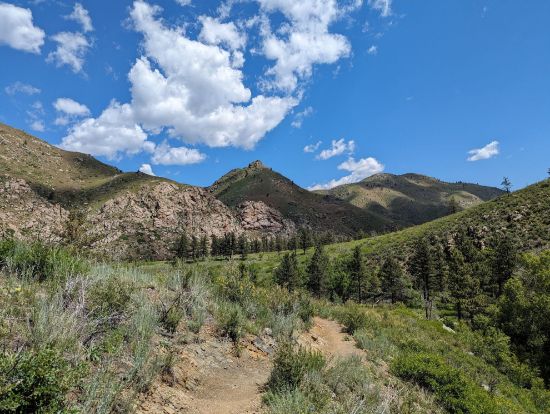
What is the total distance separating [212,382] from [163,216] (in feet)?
484

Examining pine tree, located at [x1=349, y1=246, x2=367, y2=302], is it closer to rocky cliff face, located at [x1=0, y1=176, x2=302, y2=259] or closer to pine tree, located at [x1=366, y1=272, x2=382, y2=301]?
pine tree, located at [x1=366, y1=272, x2=382, y2=301]

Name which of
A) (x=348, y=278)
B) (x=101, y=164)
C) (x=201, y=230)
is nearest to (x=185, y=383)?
(x=348, y=278)

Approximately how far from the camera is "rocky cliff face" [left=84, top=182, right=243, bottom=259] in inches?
4870

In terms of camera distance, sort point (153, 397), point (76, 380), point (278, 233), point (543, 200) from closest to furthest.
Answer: point (76, 380)
point (153, 397)
point (543, 200)
point (278, 233)

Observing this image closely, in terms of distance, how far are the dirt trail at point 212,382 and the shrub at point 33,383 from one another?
1.41 meters

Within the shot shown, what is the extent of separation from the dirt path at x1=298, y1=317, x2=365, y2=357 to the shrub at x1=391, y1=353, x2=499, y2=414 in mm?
1490

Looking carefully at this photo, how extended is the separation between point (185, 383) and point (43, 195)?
128 m

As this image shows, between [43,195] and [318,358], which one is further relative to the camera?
[43,195]

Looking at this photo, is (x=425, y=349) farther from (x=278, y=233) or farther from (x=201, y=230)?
(x=278, y=233)

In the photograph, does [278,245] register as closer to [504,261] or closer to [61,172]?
[504,261]

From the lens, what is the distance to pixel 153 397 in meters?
4.92

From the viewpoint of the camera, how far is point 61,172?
138 m

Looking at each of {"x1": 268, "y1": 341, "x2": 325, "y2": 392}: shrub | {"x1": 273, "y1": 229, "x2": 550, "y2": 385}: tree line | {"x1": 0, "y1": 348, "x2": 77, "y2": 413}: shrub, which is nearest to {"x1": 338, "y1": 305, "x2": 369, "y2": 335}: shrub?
{"x1": 273, "y1": 229, "x2": 550, "y2": 385}: tree line

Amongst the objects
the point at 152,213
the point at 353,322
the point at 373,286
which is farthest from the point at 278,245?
the point at 353,322
